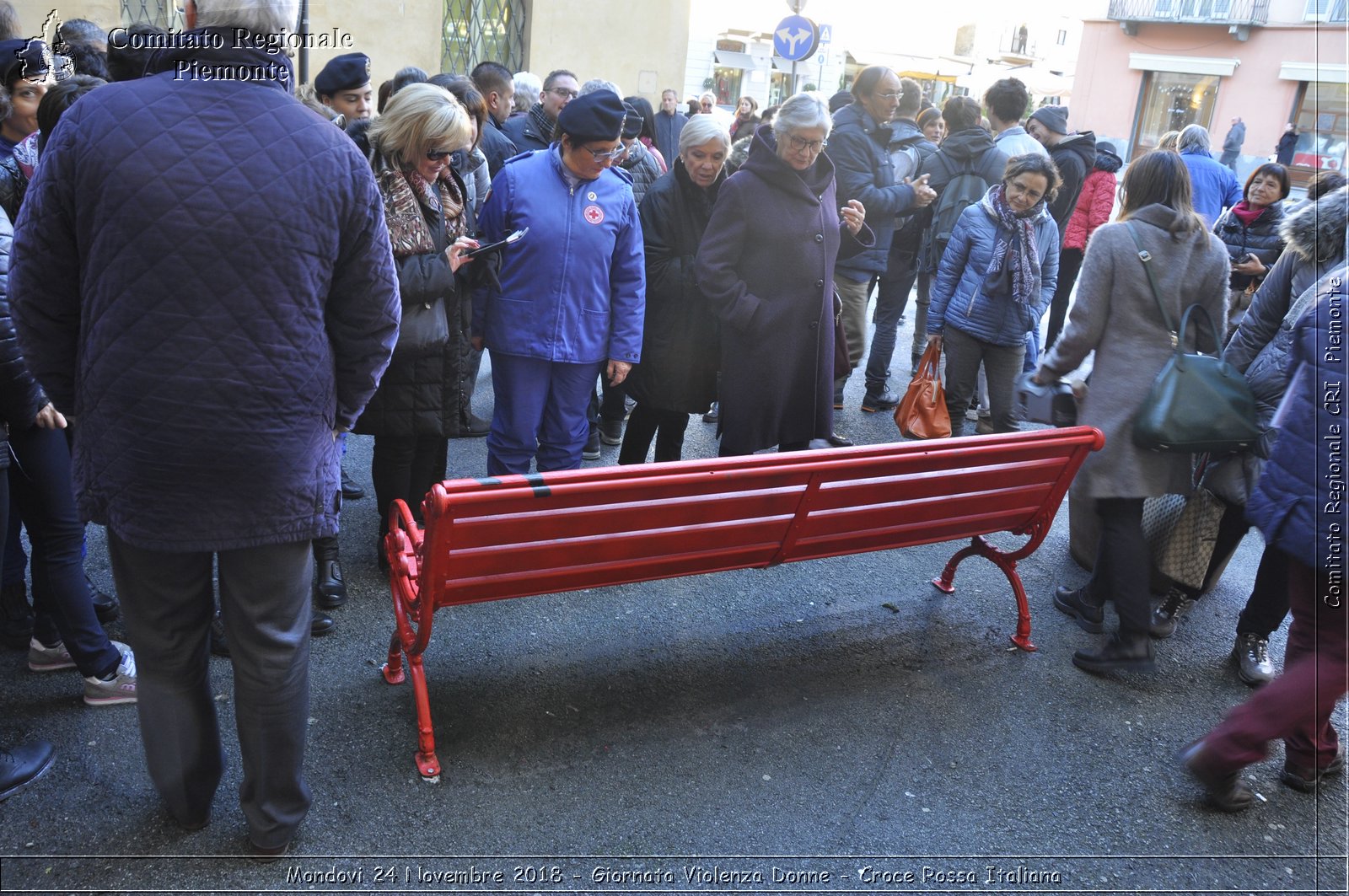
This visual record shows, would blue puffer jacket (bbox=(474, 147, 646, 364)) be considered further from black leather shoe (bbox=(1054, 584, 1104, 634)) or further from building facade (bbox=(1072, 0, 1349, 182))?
building facade (bbox=(1072, 0, 1349, 182))

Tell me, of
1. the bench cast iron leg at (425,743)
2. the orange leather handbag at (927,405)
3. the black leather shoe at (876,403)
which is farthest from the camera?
the black leather shoe at (876,403)

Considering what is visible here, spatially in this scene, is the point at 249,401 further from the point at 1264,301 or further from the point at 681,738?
the point at 1264,301

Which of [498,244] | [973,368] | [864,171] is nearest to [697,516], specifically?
[498,244]

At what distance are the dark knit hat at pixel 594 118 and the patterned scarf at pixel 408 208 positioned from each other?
55 cm

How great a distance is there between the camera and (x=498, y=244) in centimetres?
363

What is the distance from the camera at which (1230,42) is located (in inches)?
1058

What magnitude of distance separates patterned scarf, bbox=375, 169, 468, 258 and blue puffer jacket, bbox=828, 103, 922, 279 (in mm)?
2732

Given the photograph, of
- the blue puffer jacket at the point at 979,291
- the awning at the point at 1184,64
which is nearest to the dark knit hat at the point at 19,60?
the blue puffer jacket at the point at 979,291

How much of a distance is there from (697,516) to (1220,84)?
98.2 feet

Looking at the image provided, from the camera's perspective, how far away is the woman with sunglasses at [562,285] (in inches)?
144

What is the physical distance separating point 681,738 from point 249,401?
5.44ft

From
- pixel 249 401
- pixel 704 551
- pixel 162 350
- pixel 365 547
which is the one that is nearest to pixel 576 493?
pixel 704 551

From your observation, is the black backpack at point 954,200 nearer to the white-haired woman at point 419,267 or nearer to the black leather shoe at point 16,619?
the white-haired woman at point 419,267

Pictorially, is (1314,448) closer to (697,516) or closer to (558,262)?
(697,516)
